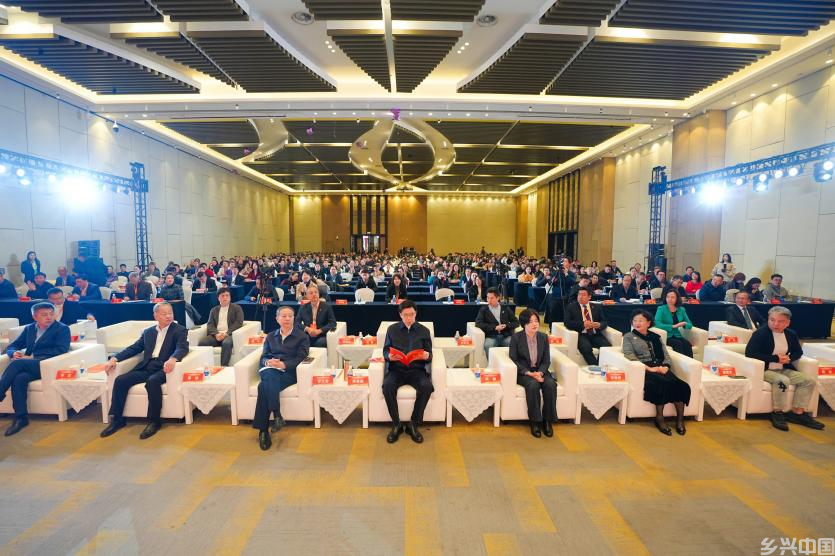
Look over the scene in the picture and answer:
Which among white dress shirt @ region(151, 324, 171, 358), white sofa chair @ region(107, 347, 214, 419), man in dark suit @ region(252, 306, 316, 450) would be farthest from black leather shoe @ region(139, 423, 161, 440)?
man in dark suit @ region(252, 306, 316, 450)

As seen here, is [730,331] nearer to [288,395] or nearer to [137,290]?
[288,395]

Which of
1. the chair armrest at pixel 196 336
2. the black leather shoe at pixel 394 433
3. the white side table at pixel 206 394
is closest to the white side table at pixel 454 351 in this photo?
the black leather shoe at pixel 394 433

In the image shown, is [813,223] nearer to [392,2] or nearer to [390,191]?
[392,2]

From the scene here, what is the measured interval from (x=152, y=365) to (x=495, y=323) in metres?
3.94

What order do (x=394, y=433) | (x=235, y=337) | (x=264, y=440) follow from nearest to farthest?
(x=264, y=440)
(x=394, y=433)
(x=235, y=337)

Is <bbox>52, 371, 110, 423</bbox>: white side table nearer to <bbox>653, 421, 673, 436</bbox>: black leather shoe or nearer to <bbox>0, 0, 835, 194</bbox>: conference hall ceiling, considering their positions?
<bbox>0, 0, 835, 194</bbox>: conference hall ceiling

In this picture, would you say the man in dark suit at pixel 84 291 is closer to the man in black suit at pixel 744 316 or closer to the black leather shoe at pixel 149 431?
the black leather shoe at pixel 149 431

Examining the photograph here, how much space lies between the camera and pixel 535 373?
155 inches

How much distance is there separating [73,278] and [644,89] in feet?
42.6

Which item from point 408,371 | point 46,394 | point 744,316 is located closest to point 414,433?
point 408,371

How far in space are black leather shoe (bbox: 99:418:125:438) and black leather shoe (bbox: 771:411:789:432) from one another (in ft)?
20.7

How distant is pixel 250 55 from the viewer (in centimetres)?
710

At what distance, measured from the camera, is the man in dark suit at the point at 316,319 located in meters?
5.43

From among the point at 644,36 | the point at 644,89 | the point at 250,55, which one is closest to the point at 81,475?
the point at 250,55
